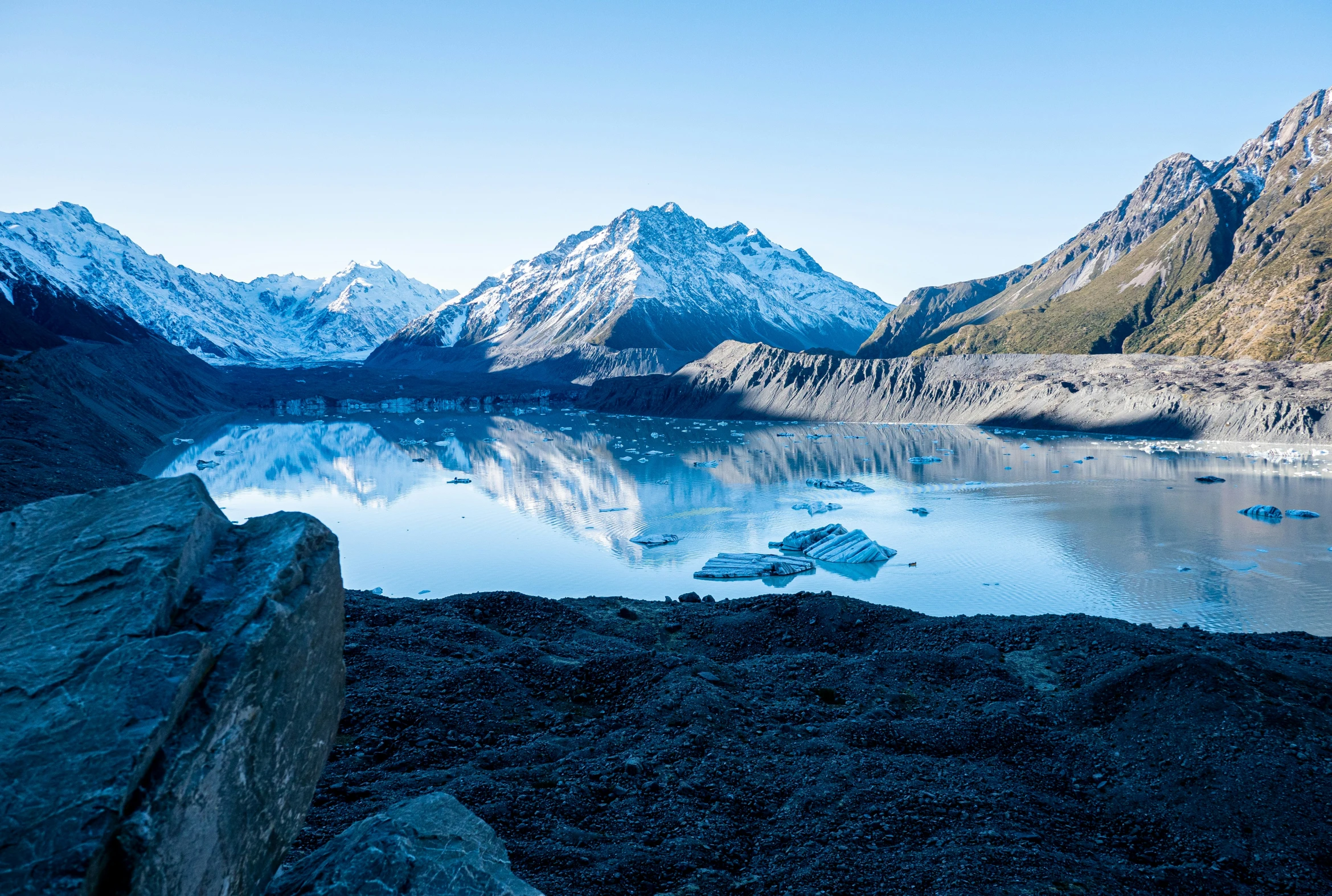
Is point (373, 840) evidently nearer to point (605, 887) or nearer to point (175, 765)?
point (175, 765)

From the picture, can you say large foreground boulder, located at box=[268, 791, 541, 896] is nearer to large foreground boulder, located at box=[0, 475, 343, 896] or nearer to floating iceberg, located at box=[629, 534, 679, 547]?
large foreground boulder, located at box=[0, 475, 343, 896]

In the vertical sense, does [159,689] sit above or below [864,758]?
above

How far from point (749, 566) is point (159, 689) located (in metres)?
29.4

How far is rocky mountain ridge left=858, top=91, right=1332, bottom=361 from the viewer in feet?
375

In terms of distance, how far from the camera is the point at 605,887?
8.12m

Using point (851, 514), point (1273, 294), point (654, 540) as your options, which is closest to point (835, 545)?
point (654, 540)

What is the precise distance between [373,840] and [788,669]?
12455mm

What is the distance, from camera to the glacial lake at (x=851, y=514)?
3080 cm

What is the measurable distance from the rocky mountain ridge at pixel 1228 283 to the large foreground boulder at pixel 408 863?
126673 mm

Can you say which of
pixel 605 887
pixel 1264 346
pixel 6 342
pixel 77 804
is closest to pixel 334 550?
pixel 77 804

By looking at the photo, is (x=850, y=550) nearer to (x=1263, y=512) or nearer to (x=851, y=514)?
(x=851, y=514)

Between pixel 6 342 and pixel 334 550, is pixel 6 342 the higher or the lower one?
the higher one

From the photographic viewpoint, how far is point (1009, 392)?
381ft

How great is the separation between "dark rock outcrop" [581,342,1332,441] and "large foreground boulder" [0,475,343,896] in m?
105
